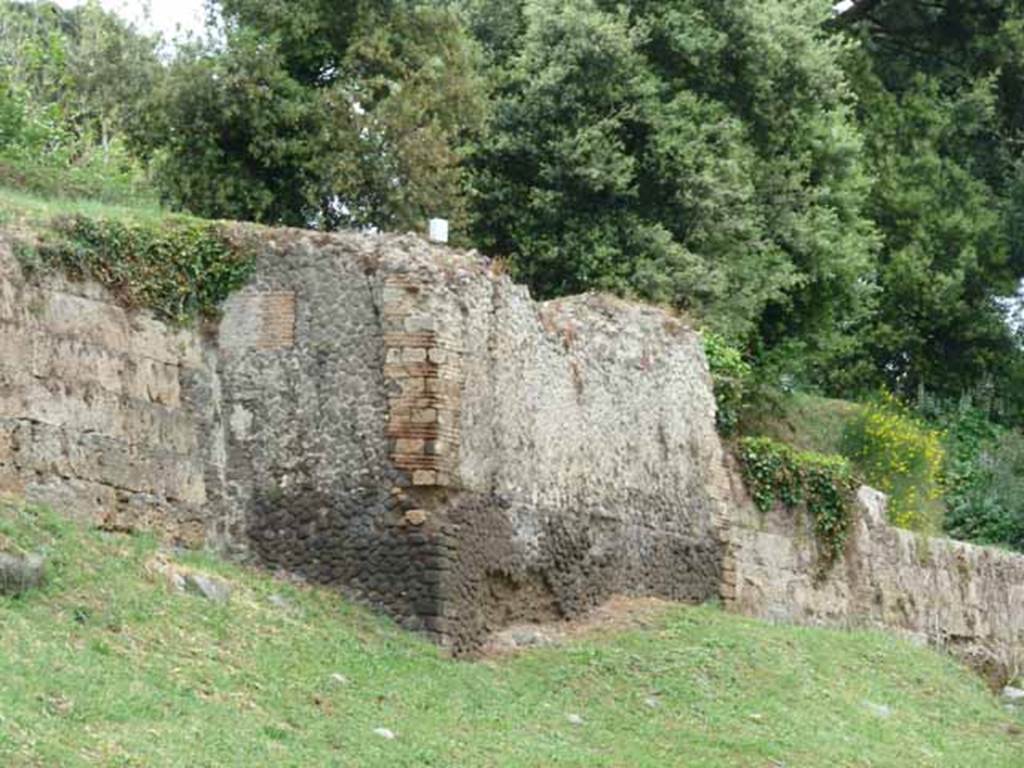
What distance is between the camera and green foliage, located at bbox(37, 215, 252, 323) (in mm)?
17344

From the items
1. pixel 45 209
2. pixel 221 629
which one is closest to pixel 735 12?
pixel 45 209

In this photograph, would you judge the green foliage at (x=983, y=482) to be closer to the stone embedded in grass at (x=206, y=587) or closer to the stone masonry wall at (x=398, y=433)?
the stone masonry wall at (x=398, y=433)

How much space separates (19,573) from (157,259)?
400cm

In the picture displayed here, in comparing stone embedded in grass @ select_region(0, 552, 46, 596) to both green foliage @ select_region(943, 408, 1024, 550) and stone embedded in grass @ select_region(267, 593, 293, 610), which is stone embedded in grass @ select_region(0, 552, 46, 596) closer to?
stone embedded in grass @ select_region(267, 593, 293, 610)

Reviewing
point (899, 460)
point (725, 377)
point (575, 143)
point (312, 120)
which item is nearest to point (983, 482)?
point (899, 460)

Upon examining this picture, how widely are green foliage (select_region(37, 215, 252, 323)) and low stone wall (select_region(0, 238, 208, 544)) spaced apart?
0.17 metres

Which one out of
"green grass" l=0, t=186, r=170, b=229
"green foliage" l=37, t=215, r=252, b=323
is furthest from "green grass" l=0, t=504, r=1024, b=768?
"green grass" l=0, t=186, r=170, b=229

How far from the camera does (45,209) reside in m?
17.6

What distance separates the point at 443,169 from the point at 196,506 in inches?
337

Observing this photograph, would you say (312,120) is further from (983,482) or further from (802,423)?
(983,482)

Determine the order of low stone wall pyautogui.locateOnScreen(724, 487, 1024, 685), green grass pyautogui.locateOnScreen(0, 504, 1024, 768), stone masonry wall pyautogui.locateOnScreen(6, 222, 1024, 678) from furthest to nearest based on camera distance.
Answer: low stone wall pyautogui.locateOnScreen(724, 487, 1024, 685)
stone masonry wall pyautogui.locateOnScreen(6, 222, 1024, 678)
green grass pyautogui.locateOnScreen(0, 504, 1024, 768)

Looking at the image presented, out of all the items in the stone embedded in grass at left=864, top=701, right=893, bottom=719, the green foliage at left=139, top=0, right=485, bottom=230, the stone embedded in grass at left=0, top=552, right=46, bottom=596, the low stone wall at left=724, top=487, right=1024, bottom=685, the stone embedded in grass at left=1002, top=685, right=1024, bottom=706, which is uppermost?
the green foliage at left=139, top=0, right=485, bottom=230

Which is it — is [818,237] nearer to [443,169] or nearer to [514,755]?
[443,169]

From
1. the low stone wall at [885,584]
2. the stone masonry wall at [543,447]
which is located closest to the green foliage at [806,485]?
the low stone wall at [885,584]
